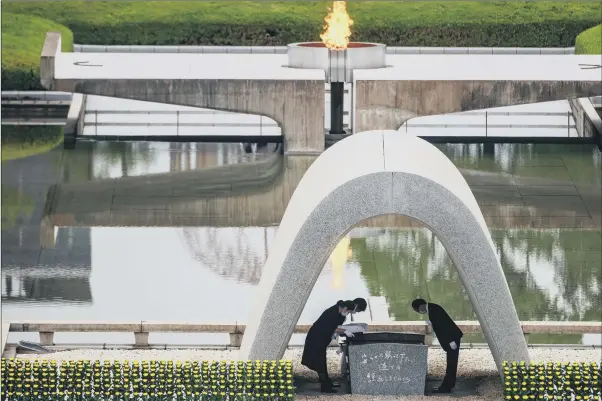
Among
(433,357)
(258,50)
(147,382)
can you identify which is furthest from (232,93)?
(147,382)

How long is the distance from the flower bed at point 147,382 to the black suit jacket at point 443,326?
1.70 meters

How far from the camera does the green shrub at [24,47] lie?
131ft

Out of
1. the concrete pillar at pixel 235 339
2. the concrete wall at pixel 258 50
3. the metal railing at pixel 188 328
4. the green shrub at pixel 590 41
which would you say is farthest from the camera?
the concrete wall at pixel 258 50

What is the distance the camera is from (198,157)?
35.3 meters

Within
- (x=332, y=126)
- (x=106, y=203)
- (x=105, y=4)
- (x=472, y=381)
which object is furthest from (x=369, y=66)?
(x=472, y=381)

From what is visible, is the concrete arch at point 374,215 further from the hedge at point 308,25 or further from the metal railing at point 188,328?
the hedge at point 308,25

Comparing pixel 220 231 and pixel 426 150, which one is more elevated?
pixel 426 150

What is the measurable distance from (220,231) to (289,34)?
16490mm

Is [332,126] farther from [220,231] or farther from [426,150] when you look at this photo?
[426,150]

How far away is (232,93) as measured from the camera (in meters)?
34.7

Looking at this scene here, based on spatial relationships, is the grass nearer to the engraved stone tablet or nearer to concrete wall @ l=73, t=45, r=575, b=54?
concrete wall @ l=73, t=45, r=575, b=54

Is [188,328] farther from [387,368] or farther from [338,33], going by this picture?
[338,33]

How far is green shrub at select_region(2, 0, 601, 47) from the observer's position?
147 feet

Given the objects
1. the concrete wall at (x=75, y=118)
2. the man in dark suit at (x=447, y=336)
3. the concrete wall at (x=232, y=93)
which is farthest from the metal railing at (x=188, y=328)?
the concrete wall at (x=75, y=118)
